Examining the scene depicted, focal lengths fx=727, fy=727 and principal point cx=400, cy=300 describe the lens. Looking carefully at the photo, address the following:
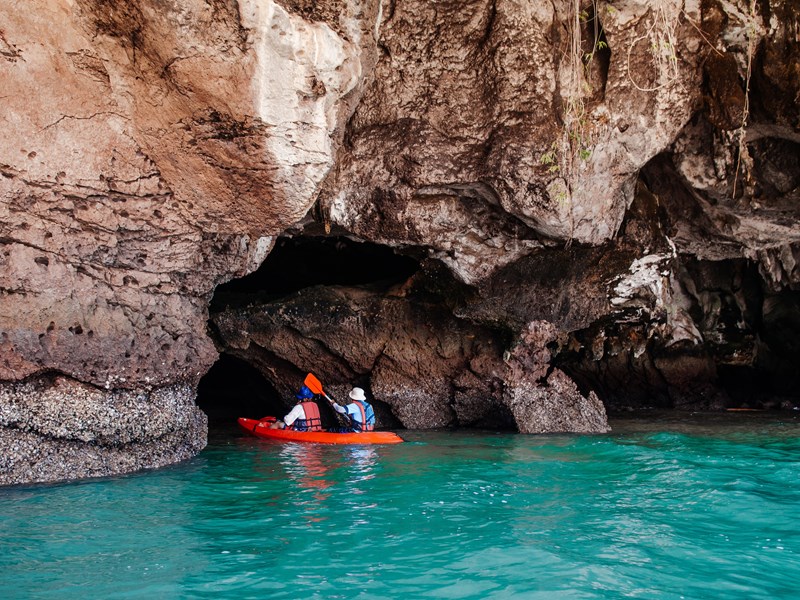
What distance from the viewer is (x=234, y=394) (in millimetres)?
14852

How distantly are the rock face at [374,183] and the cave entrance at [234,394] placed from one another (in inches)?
95.3

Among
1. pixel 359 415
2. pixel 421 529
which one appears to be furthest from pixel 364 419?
pixel 421 529

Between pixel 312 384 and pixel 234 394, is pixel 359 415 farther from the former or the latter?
pixel 234 394

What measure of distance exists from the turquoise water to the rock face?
157 centimetres

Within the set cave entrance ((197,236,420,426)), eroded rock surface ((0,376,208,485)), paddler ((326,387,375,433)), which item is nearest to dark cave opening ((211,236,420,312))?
cave entrance ((197,236,420,426))

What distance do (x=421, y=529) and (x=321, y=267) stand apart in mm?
8796

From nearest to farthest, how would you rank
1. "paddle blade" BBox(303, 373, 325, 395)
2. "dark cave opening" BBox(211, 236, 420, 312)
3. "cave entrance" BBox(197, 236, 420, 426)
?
"paddle blade" BBox(303, 373, 325, 395), "cave entrance" BBox(197, 236, 420, 426), "dark cave opening" BBox(211, 236, 420, 312)

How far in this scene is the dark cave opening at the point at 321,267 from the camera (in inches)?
494

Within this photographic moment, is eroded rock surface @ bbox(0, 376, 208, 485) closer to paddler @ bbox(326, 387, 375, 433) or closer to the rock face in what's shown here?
the rock face

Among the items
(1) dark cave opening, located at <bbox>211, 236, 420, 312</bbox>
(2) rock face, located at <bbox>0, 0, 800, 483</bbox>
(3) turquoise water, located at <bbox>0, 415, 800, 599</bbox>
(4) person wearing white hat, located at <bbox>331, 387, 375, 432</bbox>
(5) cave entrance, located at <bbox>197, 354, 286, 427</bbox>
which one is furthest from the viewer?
(5) cave entrance, located at <bbox>197, 354, 286, 427</bbox>

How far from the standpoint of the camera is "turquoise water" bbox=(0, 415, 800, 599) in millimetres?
4027

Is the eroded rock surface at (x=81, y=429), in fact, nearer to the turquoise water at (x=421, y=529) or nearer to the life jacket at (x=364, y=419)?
the turquoise water at (x=421, y=529)

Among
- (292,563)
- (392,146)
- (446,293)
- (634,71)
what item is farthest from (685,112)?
(292,563)

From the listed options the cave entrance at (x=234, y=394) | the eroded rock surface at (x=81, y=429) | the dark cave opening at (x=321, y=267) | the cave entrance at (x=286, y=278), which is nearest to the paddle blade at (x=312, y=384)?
the cave entrance at (x=286, y=278)
